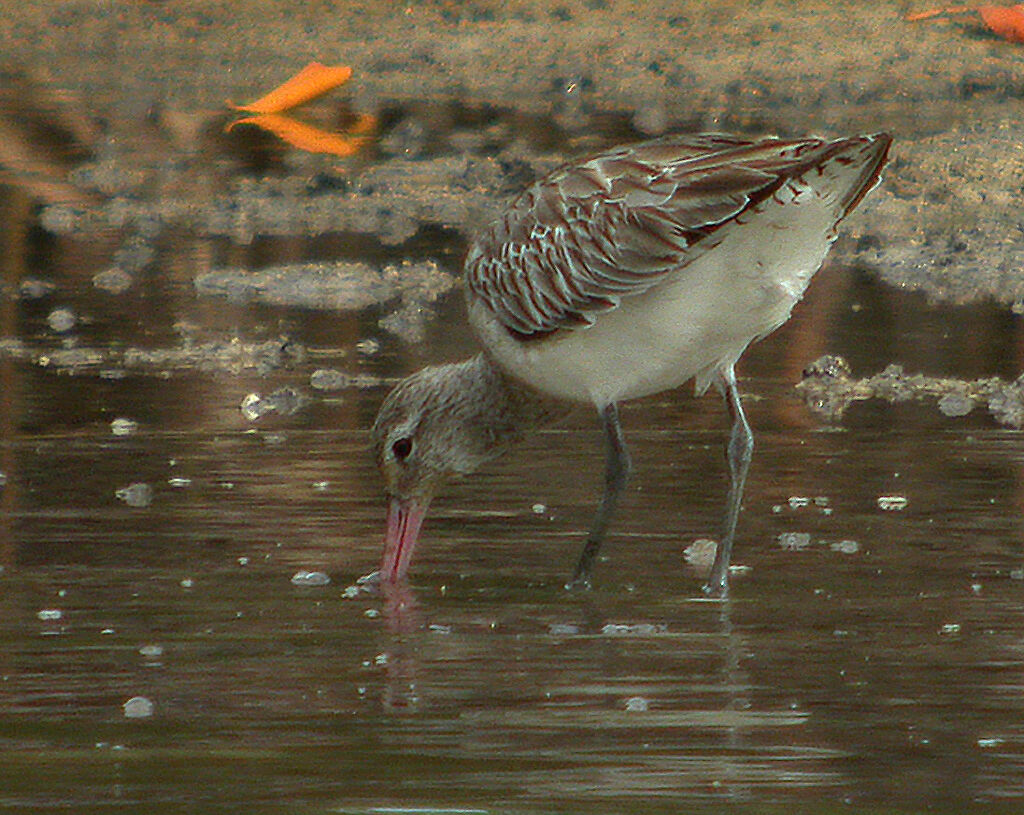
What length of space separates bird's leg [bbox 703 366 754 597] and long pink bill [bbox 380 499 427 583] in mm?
879

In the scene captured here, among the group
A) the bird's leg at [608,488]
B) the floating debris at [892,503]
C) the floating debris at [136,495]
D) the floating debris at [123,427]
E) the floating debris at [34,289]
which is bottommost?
the floating debris at [34,289]

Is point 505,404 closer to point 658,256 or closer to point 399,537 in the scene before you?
point 399,537

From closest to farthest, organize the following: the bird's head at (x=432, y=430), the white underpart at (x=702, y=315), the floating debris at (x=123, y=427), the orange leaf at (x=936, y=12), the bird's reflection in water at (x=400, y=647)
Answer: the bird's reflection in water at (x=400, y=647), the white underpart at (x=702, y=315), the bird's head at (x=432, y=430), the floating debris at (x=123, y=427), the orange leaf at (x=936, y=12)

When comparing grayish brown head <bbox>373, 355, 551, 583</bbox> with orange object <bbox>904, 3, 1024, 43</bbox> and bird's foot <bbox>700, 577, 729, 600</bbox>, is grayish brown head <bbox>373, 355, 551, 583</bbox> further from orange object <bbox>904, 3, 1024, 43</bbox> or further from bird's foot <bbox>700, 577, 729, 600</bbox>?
orange object <bbox>904, 3, 1024, 43</bbox>

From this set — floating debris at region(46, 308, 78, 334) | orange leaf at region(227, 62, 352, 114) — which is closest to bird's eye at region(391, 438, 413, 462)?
floating debris at region(46, 308, 78, 334)

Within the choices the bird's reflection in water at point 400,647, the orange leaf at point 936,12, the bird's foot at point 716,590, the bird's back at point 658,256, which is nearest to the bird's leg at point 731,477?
the bird's foot at point 716,590

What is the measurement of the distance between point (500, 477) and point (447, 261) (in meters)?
4.94

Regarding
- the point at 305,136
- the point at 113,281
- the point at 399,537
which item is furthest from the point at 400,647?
the point at 305,136

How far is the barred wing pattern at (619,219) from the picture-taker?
6.09 m

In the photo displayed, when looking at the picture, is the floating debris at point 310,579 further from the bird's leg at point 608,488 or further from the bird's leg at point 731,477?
the bird's leg at point 731,477

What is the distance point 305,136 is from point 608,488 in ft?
39.2

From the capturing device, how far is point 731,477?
6.80 m

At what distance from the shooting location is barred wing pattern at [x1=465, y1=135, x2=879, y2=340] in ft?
20.0

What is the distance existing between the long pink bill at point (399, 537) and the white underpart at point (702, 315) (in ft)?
1.69
